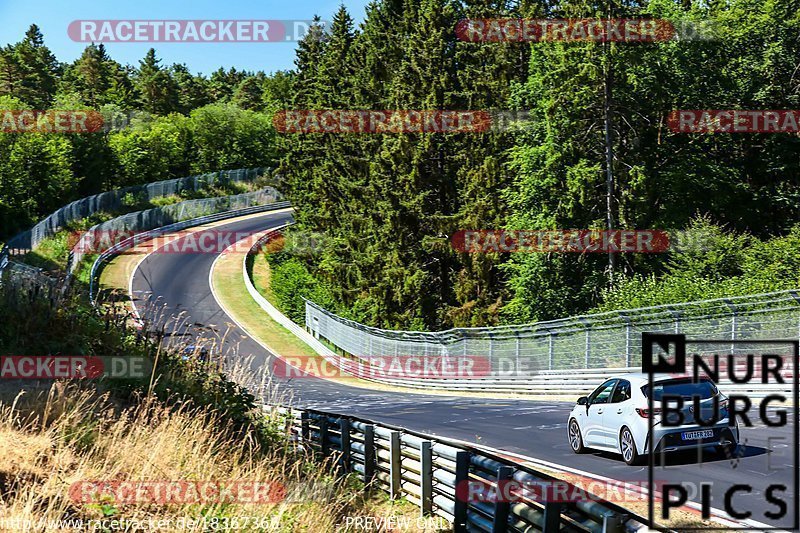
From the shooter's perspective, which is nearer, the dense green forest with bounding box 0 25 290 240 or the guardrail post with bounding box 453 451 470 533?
the guardrail post with bounding box 453 451 470 533

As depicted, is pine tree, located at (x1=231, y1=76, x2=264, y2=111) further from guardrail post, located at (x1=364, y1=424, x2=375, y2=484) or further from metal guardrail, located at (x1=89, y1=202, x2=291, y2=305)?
guardrail post, located at (x1=364, y1=424, x2=375, y2=484)

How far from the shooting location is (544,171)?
4000 centimetres

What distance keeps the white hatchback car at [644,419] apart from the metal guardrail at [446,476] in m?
3.28

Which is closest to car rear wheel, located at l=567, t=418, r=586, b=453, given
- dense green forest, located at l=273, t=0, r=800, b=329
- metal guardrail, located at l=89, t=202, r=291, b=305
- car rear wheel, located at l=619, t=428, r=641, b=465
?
car rear wheel, located at l=619, t=428, r=641, b=465

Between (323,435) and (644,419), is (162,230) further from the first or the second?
(644,419)

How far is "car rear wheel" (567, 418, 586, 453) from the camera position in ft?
52.1

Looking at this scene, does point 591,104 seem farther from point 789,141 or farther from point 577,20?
point 789,141

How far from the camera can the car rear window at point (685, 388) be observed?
13055 mm

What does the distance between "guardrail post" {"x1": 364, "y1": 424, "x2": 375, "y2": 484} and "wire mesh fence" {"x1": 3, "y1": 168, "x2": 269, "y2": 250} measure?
121 ft

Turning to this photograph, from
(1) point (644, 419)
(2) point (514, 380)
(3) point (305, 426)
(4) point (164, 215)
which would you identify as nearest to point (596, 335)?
(2) point (514, 380)

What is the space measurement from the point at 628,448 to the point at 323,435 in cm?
503

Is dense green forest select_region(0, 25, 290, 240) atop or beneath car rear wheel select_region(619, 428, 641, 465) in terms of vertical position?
atop

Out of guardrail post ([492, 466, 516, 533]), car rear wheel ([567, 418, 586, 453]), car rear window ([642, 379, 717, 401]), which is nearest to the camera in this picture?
guardrail post ([492, 466, 516, 533])

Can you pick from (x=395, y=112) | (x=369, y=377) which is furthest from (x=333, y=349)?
(x=395, y=112)
